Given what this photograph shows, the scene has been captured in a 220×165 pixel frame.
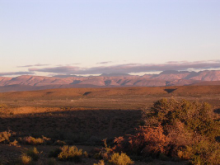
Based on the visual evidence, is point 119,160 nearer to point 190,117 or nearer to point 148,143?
point 148,143

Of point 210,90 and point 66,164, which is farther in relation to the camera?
point 210,90

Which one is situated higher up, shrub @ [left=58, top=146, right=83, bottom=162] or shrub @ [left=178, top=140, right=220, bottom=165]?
shrub @ [left=178, top=140, right=220, bottom=165]

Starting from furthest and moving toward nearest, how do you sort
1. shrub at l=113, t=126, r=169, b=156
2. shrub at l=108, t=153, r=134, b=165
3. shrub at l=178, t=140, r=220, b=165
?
shrub at l=113, t=126, r=169, b=156 < shrub at l=178, t=140, r=220, b=165 < shrub at l=108, t=153, r=134, b=165

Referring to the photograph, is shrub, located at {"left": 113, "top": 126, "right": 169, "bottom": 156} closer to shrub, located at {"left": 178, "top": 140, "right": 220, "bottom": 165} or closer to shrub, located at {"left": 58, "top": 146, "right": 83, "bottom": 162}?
shrub, located at {"left": 178, "top": 140, "right": 220, "bottom": 165}

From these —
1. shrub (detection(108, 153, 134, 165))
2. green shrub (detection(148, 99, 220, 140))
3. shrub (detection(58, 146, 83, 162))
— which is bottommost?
shrub (detection(58, 146, 83, 162))

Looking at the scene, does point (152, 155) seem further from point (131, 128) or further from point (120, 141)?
point (131, 128)

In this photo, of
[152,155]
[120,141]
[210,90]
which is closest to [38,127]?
[120,141]

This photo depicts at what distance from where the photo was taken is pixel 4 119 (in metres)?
29.3

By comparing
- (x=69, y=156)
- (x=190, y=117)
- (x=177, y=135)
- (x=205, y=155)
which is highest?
(x=190, y=117)

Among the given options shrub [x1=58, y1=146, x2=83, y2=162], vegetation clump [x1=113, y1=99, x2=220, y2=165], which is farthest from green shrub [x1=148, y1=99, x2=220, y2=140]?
shrub [x1=58, y1=146, x2=83, y2=162]

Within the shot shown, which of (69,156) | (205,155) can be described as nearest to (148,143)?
(205,155)

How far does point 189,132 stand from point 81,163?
19.3 ft

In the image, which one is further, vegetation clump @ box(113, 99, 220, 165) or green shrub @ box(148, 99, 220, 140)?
green shrub @ box(148, 99, 220, 140)

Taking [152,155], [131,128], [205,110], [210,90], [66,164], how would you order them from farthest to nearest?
[210,90], [131,128], [205,110], [152,155], [66,164]
